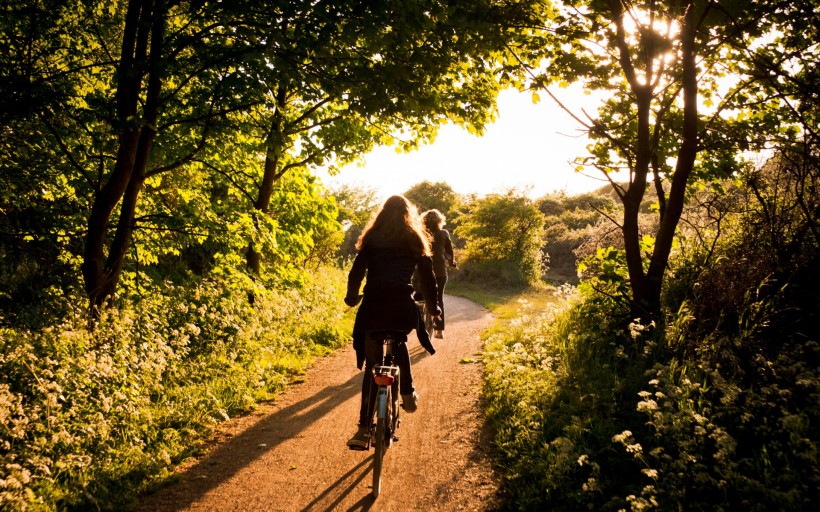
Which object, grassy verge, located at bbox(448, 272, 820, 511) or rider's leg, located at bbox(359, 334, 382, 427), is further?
rider's leg, located at bbox(359, 334, 382, 427)

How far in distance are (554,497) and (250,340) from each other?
229 inches

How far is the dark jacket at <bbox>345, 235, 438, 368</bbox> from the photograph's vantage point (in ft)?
13.3

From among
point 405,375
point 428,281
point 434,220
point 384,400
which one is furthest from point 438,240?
point 384,400

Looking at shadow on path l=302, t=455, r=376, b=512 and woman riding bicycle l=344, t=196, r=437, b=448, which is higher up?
woman riding bicycle l=344, t=196, r=437, b=448

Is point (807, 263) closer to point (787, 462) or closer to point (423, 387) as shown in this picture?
point (787, 462)

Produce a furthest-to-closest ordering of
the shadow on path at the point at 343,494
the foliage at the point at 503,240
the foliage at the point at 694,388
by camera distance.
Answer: the foliage at the point at 503,240 → the shadow on path at the point at 343,494 → the foliage at the point at 694,388

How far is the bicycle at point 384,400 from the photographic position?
3809 millimetres

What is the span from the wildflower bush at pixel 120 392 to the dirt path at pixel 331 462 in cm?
37

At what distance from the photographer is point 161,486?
3.90 meters

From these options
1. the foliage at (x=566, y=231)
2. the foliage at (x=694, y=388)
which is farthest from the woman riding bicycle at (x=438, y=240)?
the foliage at (x=566, y=231)

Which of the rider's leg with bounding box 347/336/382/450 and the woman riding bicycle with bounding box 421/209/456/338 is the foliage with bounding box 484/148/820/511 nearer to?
the rider's leg with bounding box 347/336/382/450

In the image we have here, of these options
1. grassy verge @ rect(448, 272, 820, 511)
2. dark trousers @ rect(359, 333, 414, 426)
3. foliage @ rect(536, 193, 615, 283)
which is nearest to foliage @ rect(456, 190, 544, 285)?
foliage @ rect(536, 193, 615, 283)

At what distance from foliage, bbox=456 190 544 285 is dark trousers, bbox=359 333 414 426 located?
862 inches

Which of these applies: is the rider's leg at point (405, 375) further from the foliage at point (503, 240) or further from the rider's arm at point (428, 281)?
the foliage at point (503, 240)
